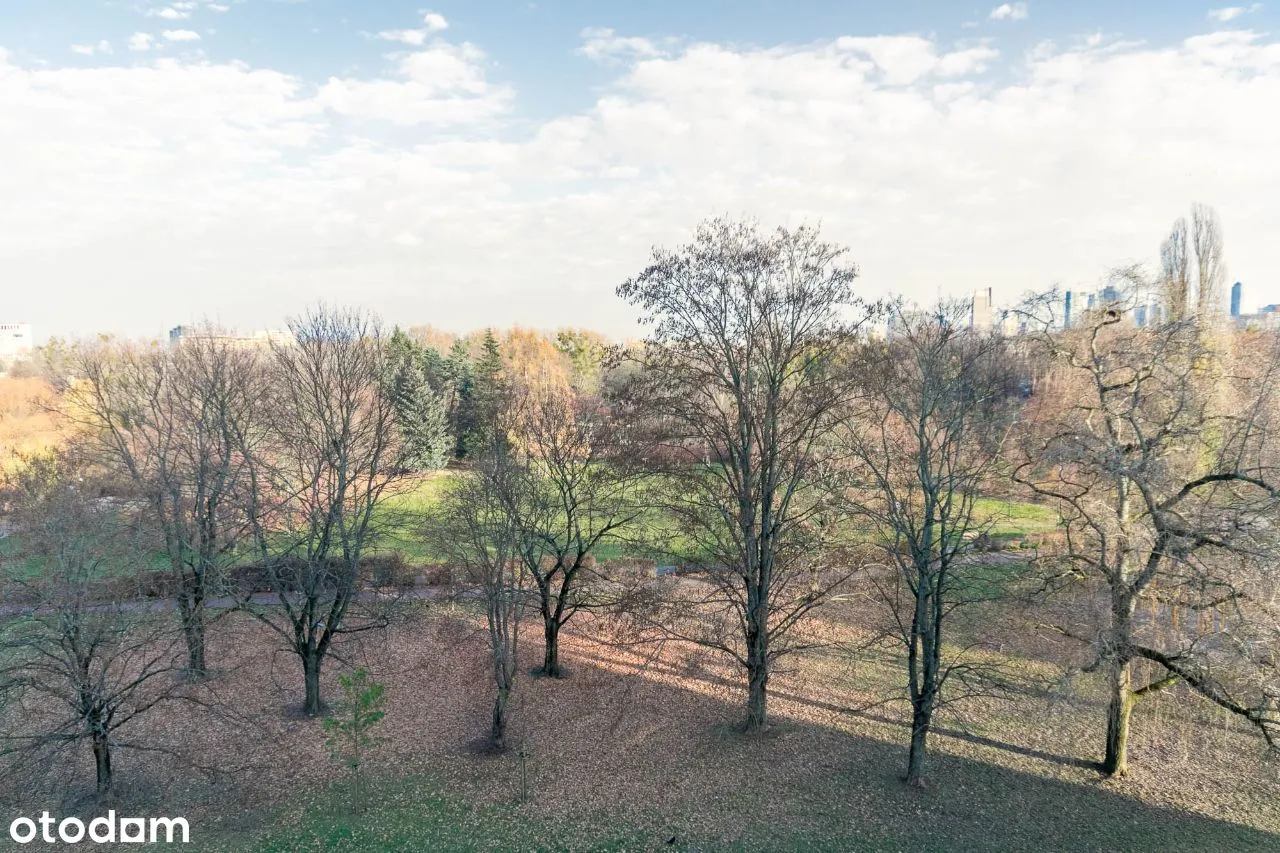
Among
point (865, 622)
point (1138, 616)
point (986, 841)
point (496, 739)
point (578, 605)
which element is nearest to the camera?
point (986, 841)

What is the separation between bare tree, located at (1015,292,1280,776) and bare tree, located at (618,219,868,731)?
438 centimetres

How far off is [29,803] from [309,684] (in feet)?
16.3

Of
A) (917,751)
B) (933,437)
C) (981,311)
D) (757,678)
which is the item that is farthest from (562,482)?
(981,311)

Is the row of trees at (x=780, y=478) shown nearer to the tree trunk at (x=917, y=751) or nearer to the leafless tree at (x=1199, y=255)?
the tree trunk at (x=917, y=751)

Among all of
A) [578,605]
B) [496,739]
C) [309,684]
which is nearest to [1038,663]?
[578,605]

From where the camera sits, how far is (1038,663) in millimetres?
18297

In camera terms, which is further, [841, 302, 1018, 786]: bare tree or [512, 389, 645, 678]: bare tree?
[512, 389, 645, 678]: bare tree

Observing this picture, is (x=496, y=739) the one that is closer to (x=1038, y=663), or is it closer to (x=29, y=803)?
(x=29, y=803)

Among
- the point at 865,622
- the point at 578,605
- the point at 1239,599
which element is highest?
the point at 1239,599

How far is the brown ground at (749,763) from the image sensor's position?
11.9m

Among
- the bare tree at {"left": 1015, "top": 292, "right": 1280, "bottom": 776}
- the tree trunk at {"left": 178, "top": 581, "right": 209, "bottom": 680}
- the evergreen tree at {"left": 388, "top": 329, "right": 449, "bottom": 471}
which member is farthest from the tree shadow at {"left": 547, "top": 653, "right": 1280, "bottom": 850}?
the evergreen tree at {"left": 388, "top": 329, "right": 449, "bottom": 471}

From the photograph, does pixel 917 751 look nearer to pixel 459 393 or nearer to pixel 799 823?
pixel 799 823

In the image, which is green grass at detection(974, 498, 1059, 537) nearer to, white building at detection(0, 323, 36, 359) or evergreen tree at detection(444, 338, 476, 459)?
evergreen tree at detection(444, 338, 476, 459)

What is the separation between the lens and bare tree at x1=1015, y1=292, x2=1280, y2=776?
10703 mm
